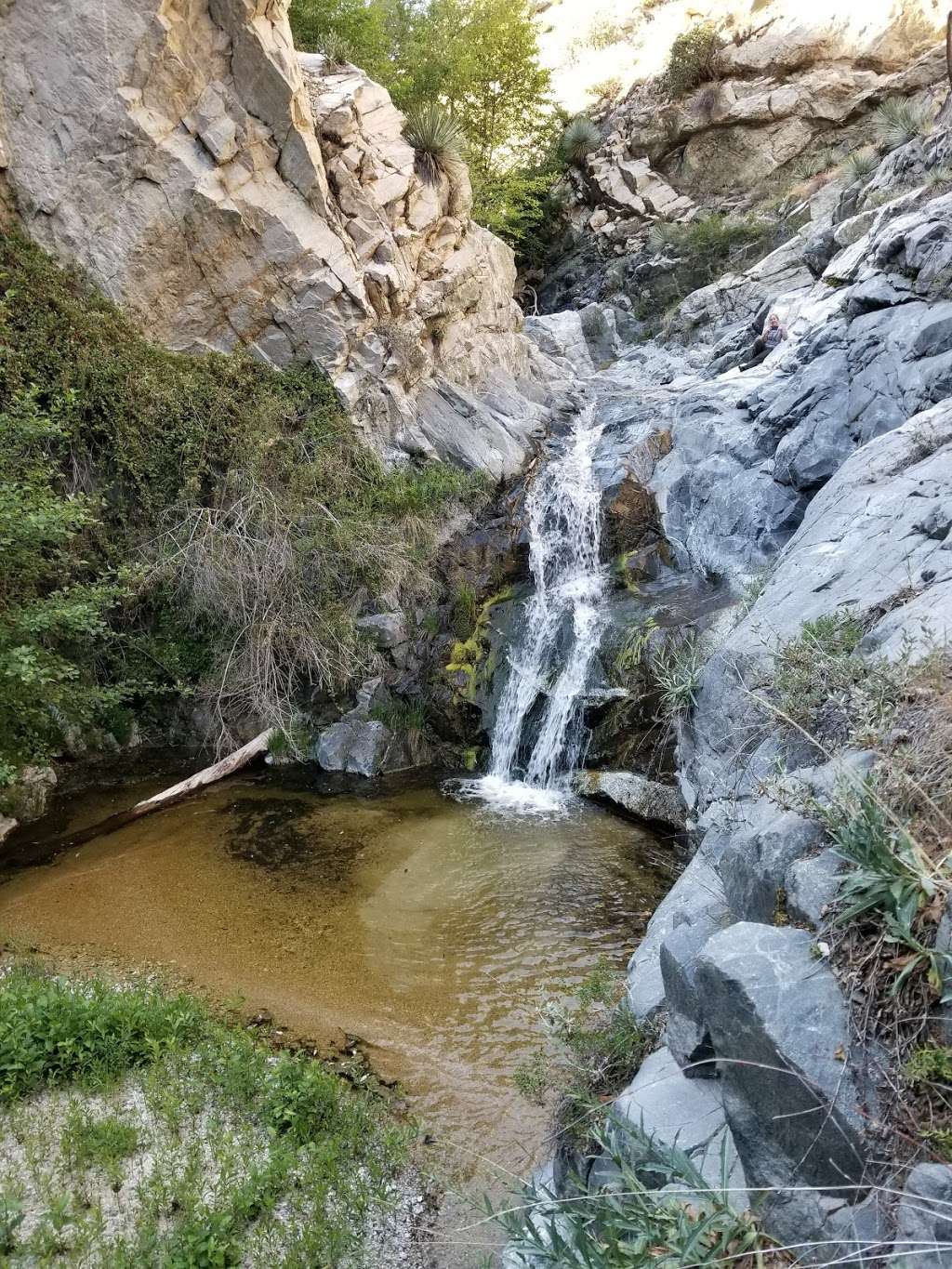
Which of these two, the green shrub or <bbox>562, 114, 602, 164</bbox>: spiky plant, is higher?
<bbox>562, 114, 602, 164</bbox>: spiky plant

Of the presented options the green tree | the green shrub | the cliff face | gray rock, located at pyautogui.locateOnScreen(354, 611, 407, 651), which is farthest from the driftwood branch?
the green shrub

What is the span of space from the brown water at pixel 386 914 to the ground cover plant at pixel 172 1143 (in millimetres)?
607

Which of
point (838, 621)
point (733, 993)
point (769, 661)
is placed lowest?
point (733, 993)

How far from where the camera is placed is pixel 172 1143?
3900mm

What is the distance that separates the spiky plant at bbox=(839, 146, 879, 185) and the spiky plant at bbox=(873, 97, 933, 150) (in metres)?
0.43

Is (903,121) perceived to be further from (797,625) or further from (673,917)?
(673,917)

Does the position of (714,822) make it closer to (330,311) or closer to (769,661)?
(769,661)

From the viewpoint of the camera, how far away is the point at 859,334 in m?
10.8

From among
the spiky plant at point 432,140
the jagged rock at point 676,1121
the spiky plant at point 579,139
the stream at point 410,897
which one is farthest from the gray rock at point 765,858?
the spiky plant at point 579,139

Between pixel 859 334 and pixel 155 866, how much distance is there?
11.4 meters

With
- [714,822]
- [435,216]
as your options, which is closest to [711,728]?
[714,822]

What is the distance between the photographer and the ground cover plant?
3355 millimetres

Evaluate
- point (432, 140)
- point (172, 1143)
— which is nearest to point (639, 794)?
point (172, 1143)

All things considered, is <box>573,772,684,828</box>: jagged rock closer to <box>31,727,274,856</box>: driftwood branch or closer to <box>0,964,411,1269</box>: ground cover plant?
<box>31,727,274,856</box>: driftwood branch
